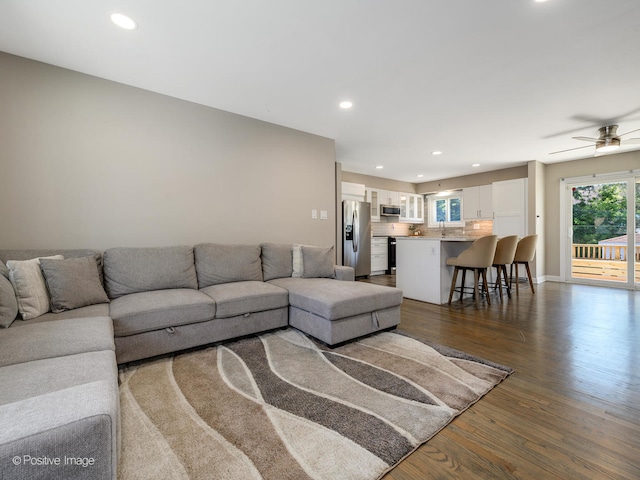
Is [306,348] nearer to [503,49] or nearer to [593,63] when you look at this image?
[503,49]

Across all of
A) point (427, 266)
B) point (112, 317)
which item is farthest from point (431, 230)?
point (112, 317)

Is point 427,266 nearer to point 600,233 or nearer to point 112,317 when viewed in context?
point 112,317

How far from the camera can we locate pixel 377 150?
501cm

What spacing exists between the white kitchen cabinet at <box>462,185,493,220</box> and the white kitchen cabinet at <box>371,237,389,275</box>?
2074 millimetres

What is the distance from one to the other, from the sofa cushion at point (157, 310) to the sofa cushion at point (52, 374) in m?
0.68

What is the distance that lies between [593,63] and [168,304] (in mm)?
3985

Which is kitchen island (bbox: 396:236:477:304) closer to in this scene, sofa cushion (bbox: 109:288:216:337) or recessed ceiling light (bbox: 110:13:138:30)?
sofa cushion (bbox: 109:288:216:337)

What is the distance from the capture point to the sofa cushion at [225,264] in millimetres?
2910

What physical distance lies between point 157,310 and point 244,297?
68 cm

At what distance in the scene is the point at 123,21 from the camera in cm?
198

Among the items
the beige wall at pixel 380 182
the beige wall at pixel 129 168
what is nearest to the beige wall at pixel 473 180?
the beige wall at pixel 380 182

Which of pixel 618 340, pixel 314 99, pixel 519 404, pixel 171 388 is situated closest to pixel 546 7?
pixel 314 99

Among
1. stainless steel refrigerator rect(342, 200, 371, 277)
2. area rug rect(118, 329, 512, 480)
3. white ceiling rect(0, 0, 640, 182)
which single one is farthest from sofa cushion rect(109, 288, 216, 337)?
stainless steel refrigerator rect(342, 200, 371, 277)

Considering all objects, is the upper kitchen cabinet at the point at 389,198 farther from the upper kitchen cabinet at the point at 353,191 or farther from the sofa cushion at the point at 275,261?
the sofa cushion at the point at 275,261
